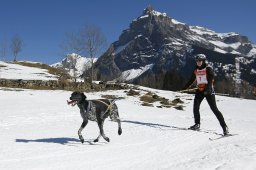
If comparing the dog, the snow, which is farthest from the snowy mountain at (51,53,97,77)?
the dog

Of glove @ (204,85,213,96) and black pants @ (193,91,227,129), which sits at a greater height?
glove @ (204,85,213,96)

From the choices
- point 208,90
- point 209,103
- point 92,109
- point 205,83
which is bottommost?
point 92,109

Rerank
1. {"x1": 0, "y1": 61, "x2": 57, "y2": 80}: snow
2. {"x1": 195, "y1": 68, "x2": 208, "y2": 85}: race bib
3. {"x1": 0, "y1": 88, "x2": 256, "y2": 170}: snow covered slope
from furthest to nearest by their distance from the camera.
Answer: {"x1": 0, "y1": 61, "x2": 57, "y2": 80}: snow → {"x1": 195, "y1": 68, "x2": 208, "y2": 85}: race bib → {"x1": 0, "y1": 88, "x2": 256, "y2": 170}: snow covered slope

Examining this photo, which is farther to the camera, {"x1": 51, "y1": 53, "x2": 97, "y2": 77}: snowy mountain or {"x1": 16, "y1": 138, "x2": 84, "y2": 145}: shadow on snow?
{"x1": 51, "y1": 53, "x2": 97, "y2": 77}: snowy mountain

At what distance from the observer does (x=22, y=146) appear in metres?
10.2

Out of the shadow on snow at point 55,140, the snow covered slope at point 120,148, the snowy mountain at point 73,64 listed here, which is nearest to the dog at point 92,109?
the snow covered slope at point 120,148

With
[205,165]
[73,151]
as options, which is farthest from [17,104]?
[205,165]

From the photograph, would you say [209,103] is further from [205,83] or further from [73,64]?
[73,64]

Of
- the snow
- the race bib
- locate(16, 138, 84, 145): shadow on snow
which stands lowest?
locate(16, 138, 84, 145): shadow on snow

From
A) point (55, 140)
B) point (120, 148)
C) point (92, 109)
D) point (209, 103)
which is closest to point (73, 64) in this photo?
point (209, 103)

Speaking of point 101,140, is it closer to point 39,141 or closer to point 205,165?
point 39,141

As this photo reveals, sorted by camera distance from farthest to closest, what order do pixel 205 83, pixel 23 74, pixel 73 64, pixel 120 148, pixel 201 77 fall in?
1. pixel 73 64
2. pixel 23 74
3. pixel 201 77
4. pixel 205 83
5. pixel 120 148

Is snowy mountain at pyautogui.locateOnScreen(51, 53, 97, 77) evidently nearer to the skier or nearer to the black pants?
the black pants

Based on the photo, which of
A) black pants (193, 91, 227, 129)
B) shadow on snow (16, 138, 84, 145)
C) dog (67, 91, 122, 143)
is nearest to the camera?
dog (67, 91, 122, 143)
